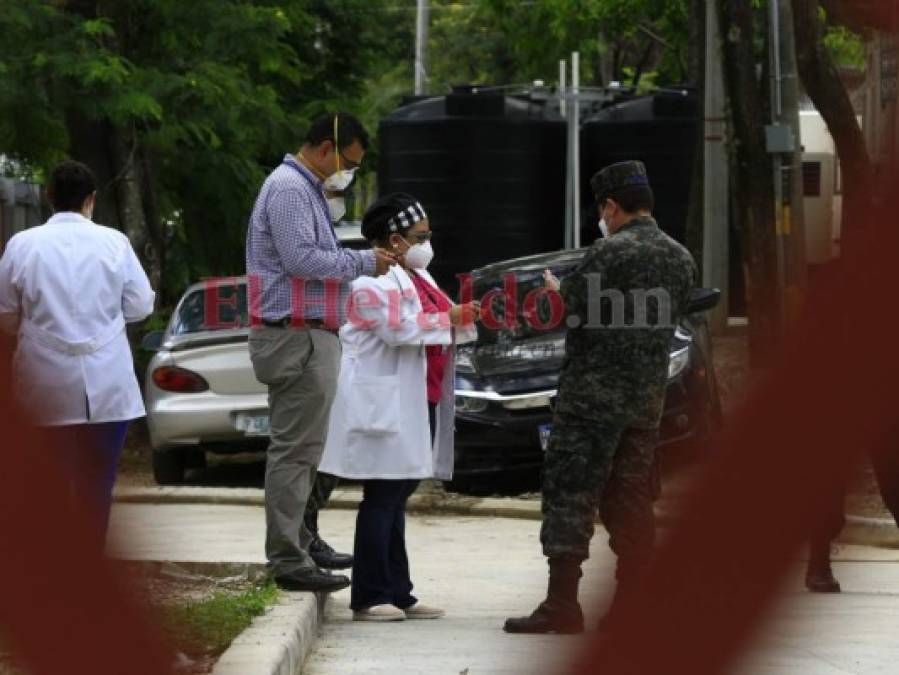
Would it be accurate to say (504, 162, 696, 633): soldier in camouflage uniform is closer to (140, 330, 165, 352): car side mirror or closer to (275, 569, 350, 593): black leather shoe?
(275, 569, 350, 593): black leather shoe

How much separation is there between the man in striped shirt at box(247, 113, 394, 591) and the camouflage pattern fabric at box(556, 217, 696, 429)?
2.68ft

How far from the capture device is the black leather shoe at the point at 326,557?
8055mm

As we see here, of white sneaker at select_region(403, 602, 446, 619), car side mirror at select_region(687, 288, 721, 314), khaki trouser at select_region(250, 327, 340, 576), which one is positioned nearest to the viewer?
car side mirror at select_region(687, 288, 721, 314)

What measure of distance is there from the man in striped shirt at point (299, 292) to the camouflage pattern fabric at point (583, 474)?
2.75 feet

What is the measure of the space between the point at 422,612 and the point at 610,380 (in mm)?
1431

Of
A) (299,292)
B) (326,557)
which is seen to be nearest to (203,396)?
(326,557)

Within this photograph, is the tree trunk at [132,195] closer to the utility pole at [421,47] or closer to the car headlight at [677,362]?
the car headlight at [677,362]

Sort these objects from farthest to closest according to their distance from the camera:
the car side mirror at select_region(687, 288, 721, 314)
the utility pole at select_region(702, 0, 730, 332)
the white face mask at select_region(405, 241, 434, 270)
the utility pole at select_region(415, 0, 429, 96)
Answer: the utility pole at select_region(415, 0, 429, 96) → the white face mask at select_region(405, 241, 434, 270) → the car side mirror at select_region(687, 288, 721, 314) → the utility pole at select_region(702, 0, 730, 332)

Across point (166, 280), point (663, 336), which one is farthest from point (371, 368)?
point (166, 280)

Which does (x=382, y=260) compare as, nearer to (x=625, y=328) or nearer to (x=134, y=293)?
(x=134, y=293)

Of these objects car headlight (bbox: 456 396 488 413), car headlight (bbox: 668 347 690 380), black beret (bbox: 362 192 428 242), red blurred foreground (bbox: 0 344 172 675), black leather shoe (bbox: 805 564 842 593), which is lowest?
car headlight (bbox: 456 396 488 413)

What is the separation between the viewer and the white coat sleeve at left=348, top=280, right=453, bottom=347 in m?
6.73

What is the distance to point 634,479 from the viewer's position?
21.8ft

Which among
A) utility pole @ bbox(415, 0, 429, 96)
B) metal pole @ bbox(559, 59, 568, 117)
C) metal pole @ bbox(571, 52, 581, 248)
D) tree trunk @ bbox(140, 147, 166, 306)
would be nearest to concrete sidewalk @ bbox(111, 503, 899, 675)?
tree trunk @ bbox(140, 147, 166, 306)
